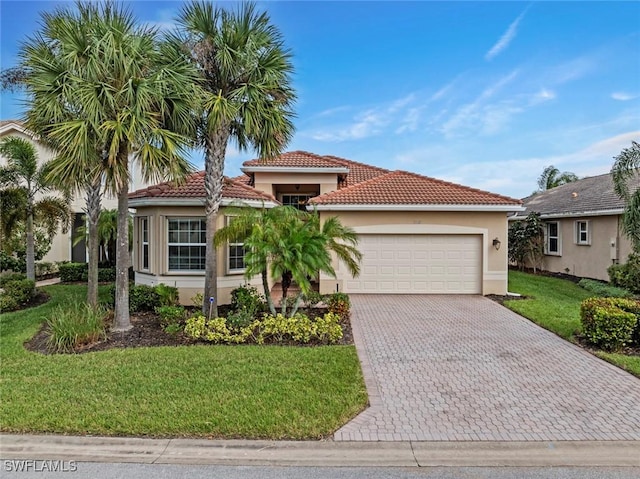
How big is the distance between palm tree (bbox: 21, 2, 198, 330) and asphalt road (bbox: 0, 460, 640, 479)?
6093mm

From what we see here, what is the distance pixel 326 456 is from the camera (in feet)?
14.1

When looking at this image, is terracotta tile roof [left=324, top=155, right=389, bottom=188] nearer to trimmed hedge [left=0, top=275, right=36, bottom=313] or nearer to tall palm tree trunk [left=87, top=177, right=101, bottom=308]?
tall palm tree trunk [left=87, top=177, right=101, bottom=308]

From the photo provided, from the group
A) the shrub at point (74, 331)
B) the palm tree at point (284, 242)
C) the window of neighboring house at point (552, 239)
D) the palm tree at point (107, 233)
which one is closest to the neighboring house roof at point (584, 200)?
the window of neighboring house at point (552, 239)

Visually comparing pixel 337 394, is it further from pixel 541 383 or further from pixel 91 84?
pixel 91 84

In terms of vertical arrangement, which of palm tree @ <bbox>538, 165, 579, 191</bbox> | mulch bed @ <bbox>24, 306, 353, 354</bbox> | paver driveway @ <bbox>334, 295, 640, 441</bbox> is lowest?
paver driveway @ <bbox>334, 295, 640, 441</bbox>

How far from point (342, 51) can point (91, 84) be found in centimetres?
1092

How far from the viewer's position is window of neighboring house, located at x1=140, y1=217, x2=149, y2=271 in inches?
509

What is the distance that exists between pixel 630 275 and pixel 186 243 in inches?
666

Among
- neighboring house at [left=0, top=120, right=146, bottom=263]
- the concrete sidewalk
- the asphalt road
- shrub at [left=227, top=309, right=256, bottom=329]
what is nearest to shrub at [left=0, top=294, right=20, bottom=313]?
shrub at [left=227, top=309, right=256, bottom=329]

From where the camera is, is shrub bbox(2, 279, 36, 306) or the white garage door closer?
shrub bbox(2, 279, 36, 306)

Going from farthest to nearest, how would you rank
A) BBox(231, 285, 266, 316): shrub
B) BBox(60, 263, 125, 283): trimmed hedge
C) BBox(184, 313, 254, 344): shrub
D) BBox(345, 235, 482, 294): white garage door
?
BBox(60, 263, 125, 283): trimmed hedge
BBox(345, 235, 482, 294): white garage door
BBox(231, 285, 266, 316): shrub
BBox(184, 313, 254, 344): shrub

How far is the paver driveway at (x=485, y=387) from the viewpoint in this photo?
485 cm

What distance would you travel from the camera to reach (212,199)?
9.80 m

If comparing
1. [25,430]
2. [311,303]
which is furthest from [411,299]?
[25,430]
